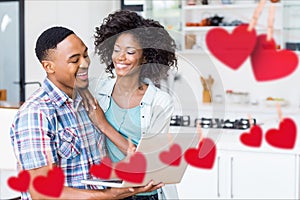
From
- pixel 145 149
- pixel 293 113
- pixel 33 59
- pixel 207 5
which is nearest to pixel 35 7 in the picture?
pixel 33 59

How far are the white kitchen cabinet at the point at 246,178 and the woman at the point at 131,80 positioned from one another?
2830 mm

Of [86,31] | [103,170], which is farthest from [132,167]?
[86,31]

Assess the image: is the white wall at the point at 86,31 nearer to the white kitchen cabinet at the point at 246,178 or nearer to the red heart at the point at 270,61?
the white kitchen cabinet at the point at 246,178

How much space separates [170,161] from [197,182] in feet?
10.4

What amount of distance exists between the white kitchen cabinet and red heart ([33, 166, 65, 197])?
3.18 m

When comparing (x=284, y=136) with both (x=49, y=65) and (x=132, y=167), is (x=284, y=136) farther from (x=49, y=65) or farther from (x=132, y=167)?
(x=49, y=65)

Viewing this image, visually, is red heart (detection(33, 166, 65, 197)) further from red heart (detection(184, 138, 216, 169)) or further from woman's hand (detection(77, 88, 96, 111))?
woman's hand (detection(77, 88, 96, 111))

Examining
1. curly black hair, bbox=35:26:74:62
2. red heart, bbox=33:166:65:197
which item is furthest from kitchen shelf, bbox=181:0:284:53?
red heart, bbox=33:166:65:197

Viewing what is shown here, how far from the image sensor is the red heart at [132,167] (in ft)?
2.95

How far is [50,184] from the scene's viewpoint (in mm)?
787

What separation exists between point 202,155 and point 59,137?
560 mm

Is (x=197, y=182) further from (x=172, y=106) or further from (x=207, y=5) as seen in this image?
(x=172, y=106)

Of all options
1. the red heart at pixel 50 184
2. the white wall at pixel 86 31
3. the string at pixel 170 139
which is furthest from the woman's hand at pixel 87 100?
the white wall at pixel 86 31

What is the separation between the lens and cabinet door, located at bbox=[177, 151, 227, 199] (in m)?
3.96
